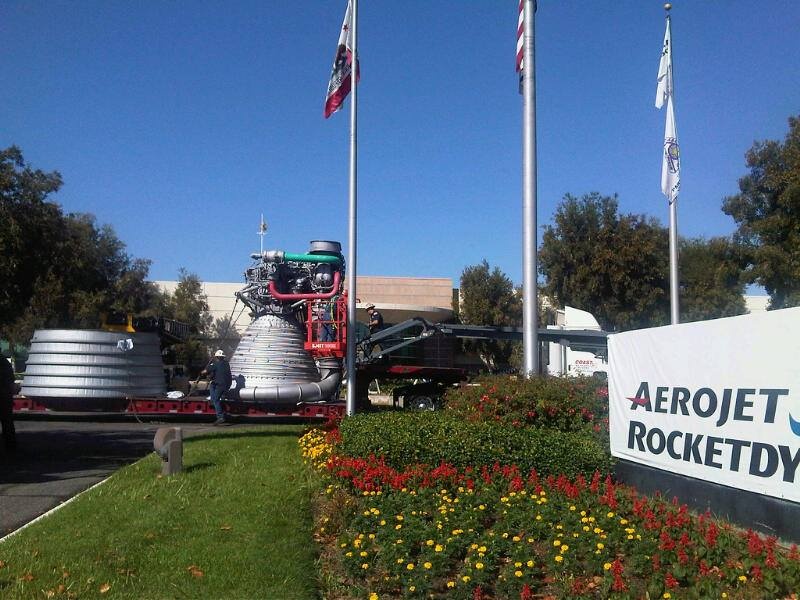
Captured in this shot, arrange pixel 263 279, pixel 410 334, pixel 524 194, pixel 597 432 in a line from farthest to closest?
pixel 410 334
pixel 263 279
pixel 524 194
pixel 597 432

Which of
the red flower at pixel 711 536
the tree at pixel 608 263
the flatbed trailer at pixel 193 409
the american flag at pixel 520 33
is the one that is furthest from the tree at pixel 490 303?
the red flower at pixel 711 536

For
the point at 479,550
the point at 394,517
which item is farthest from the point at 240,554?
the point at 479,550

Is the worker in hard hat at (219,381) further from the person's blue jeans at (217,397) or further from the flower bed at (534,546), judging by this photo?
the flower bed at (534,546)

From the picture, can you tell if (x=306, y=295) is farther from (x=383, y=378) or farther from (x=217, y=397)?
(x=383, y=378)

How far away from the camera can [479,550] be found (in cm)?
629

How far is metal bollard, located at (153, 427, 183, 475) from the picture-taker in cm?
1003

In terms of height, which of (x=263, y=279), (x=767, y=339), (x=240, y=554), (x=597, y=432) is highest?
(x=263, y=279)

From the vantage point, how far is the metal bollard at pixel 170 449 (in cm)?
1003

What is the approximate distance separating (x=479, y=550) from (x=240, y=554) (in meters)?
1.96

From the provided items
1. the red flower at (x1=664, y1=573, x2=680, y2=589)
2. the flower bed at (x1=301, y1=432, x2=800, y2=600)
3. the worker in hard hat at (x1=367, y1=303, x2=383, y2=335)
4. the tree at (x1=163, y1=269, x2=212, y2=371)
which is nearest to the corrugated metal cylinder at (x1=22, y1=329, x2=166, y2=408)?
the worker in hard hat at (x1=367, y1=303, x2=383, y2=335)

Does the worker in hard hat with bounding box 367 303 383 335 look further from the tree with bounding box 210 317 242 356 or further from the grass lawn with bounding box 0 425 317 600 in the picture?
the tree with bounding box 210 317 242 356

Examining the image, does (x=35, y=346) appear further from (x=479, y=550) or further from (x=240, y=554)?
(x=479, y=550)

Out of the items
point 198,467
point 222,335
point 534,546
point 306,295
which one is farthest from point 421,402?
point 222,335

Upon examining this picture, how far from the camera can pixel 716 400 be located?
761 centimetres
